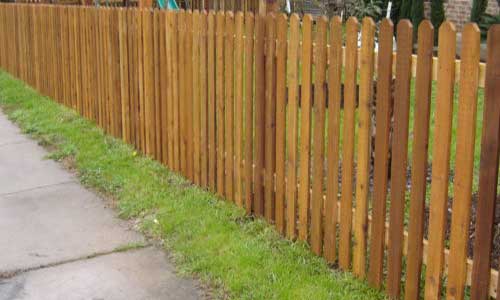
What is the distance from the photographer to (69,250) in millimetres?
4645

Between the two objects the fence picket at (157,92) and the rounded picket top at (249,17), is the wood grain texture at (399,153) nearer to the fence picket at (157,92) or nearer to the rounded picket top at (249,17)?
the rounded picket top at (249,17)

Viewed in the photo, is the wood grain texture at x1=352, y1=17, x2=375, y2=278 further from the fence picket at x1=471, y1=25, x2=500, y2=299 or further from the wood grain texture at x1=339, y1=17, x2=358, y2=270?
the fence picket at x1=471, y1=25, x2=500, y2=299

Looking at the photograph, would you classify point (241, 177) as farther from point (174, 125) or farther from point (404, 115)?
point (404, 115)

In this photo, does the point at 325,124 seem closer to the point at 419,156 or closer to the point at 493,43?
the point at 419,156

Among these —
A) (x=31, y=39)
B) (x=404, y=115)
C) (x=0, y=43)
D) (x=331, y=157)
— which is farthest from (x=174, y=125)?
(x=0, y=43)

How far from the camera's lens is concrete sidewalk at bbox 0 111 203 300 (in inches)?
158

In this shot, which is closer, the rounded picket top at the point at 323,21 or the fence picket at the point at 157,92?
the rounded picket top at the point at 323,21

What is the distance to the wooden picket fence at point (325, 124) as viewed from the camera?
10.4 feet

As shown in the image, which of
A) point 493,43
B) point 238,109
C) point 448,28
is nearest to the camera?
point 493,43

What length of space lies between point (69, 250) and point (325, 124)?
1867 millimetres

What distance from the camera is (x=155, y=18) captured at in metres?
6.11

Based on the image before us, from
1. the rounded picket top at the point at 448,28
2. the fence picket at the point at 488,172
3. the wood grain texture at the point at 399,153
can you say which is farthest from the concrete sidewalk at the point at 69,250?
the rounded picket top at the point at 448,28

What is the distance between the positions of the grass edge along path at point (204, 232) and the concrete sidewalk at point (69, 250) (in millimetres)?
143

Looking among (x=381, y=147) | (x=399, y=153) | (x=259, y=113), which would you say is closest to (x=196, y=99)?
(x=259, y=113)
